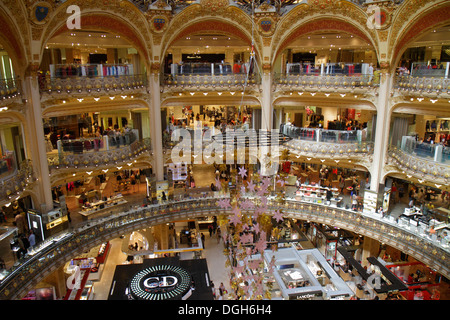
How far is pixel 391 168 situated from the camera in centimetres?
2023

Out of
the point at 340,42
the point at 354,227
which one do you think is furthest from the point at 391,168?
the point at 340,42

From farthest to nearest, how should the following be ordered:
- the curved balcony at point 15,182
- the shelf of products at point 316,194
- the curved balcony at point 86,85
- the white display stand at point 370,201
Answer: the shelf of products at point 316,194 → the white display stand at point 370,201 → the curved balcony at point 86,85 → the curved balcony at point 15,182

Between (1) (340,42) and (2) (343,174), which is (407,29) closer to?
(1) (340,42)

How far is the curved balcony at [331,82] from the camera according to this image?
794 inches

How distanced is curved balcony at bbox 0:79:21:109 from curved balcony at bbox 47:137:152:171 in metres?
3.57

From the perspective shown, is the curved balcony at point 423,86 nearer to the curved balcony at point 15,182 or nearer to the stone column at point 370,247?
the stone column at point 370,247

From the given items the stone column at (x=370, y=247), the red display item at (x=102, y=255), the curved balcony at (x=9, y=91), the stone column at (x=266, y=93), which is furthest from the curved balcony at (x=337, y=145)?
the curved balcony at (x=9, y=91)

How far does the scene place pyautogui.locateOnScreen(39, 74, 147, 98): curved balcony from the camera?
1734 centimetres

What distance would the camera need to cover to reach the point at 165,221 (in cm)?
2050

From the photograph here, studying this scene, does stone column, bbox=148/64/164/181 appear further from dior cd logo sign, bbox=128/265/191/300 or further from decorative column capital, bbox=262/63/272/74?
dior cd logo sign, bbox=128/265/191/300

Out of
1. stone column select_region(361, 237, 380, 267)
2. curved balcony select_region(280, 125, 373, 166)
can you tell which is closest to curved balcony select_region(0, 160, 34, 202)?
curved balcony select_region(280, 125, 373, 166)

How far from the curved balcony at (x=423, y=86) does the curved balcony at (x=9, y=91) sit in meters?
18.5

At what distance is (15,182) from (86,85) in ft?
19.6

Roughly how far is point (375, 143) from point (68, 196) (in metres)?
18.3
